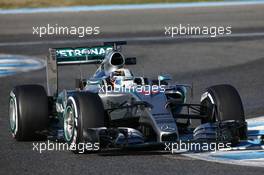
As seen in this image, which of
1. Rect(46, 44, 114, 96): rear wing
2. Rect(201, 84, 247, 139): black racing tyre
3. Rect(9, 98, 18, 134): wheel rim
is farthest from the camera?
Rect(46, 44, 114, 96): rear wing

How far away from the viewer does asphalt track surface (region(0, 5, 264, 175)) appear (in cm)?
969

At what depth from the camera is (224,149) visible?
10.3 metres

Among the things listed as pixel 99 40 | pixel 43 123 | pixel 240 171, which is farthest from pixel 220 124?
pixel 99 40

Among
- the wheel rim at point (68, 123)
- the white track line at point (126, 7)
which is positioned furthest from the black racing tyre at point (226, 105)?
the white track line at point (126, 7)

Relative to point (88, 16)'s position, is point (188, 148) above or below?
below

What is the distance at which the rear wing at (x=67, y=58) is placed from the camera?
12.2m

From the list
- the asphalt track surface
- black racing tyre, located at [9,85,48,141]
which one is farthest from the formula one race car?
the asphalt track surface

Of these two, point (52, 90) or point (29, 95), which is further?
point (52, 90)

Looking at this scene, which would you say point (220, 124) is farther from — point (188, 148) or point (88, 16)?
point (88, 16)

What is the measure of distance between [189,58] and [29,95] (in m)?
10.0

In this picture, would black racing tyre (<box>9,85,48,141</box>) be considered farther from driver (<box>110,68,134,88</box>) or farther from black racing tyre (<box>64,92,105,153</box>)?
black racing tyre (<box>64,92,105,153</box>)

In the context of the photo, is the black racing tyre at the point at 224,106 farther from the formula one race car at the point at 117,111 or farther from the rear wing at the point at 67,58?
the rear wing at the point at 67,58

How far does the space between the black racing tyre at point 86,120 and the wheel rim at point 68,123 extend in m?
0.17

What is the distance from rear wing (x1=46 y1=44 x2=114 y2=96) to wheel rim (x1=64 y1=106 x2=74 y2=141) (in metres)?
1.42
